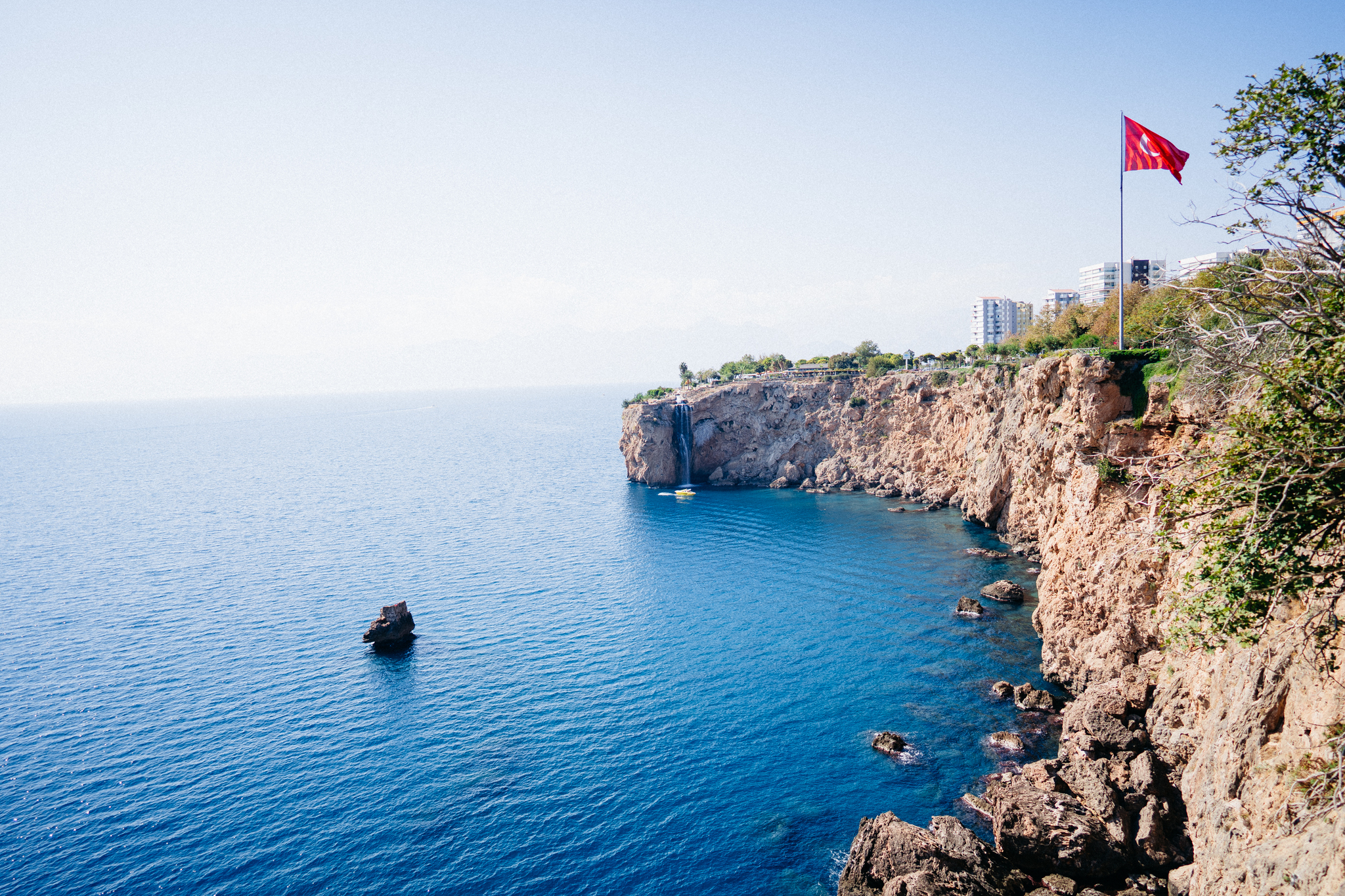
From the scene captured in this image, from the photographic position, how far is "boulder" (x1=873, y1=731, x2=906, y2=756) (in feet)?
106

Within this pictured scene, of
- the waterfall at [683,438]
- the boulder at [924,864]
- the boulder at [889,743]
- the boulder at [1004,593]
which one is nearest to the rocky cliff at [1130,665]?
the boulder at [924,864]

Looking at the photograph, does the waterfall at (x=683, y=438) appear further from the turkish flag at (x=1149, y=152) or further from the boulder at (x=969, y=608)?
the turkish flag at (x=1149, y=152)

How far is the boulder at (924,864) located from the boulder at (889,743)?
7010 millimetres

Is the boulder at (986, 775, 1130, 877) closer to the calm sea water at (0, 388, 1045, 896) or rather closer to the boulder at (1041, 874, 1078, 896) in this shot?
the boulder at (1041, 874, 1078, 896)

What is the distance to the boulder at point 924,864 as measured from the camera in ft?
73.6

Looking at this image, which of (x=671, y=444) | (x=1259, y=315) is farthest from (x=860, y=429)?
(x=1259, y=315)

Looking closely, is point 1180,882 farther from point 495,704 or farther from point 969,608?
point 495,704

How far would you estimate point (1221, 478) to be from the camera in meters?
14.7

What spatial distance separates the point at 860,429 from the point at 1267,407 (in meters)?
83.3

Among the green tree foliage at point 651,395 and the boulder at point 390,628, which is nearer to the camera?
the boulder at point 390,628

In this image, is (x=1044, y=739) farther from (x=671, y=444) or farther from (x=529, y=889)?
(x=671, y=444)

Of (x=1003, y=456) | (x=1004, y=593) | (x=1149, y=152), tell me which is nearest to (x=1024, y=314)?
(x=1003, y=456)

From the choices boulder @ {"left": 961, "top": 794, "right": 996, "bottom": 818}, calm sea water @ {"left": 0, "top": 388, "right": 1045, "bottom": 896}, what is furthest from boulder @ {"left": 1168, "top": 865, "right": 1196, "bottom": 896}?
calm sea water @ {"left": 0, "top": 388, "right": 1045, "bottom": 896}

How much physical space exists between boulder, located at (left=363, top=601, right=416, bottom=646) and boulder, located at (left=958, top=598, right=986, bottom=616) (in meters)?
37.8
